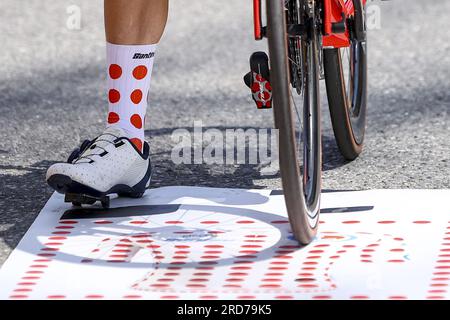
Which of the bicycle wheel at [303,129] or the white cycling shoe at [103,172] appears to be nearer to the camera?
the bicycle wheel at [303,129]

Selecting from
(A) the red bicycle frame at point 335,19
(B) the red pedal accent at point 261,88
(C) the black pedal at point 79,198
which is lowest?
(C) the black pedal at point 79,198

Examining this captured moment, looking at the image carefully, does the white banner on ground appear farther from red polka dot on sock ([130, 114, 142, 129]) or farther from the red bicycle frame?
the red bicycle frame

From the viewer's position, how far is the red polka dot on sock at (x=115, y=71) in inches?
122

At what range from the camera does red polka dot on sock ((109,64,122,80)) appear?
3.11 metres

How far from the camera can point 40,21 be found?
5.40 metres

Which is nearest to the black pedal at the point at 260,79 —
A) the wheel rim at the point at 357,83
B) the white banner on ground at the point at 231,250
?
the white banner on ground at the point at 231,250

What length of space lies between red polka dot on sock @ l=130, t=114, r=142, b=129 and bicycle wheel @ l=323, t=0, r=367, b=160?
21.8 inches

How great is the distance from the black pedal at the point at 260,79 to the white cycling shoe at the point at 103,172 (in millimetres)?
377

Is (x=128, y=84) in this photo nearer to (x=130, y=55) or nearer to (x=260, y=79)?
(x=130, y=55)

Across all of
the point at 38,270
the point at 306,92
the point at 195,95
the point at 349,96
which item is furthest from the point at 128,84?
the point at 195,95

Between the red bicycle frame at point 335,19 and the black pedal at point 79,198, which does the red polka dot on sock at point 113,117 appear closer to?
the black pedal at point 79,198

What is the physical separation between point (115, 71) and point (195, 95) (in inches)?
48.0

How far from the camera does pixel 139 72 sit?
3113mm

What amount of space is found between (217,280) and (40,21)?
3.09 meters
